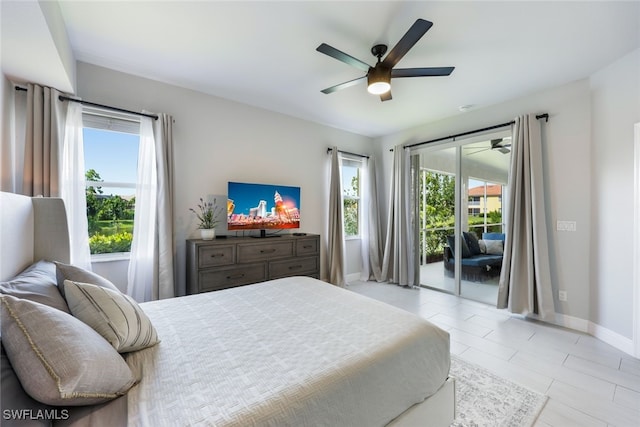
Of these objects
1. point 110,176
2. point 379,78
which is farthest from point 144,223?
point 379,78

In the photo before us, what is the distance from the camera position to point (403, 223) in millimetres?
4512

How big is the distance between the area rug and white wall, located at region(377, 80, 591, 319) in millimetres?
1752

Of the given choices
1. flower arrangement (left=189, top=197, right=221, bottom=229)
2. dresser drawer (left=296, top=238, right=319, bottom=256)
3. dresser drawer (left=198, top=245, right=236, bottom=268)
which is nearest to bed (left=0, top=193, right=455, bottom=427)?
dresser drawer (left=198, top=245, right=236, bottom=268)

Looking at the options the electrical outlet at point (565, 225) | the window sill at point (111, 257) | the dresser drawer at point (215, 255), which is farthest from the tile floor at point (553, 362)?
the window sill at point (111, 257)

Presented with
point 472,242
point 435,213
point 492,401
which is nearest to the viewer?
point 492,401

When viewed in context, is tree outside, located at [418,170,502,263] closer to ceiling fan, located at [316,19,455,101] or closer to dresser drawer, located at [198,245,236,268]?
ceiling fan, located at [316,19,455,101]

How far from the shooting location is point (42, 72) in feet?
6.81

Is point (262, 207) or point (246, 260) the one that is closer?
point (246, 260)

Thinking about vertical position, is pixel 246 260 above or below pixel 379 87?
below

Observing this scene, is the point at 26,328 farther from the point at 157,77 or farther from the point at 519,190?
the point at 519,190

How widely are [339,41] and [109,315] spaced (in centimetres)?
245

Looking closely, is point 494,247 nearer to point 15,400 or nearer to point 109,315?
point 109,315

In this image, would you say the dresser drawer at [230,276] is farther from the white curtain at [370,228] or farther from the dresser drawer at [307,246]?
the white curtain at [370,228]

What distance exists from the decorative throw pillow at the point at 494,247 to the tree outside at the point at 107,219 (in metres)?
4.53
